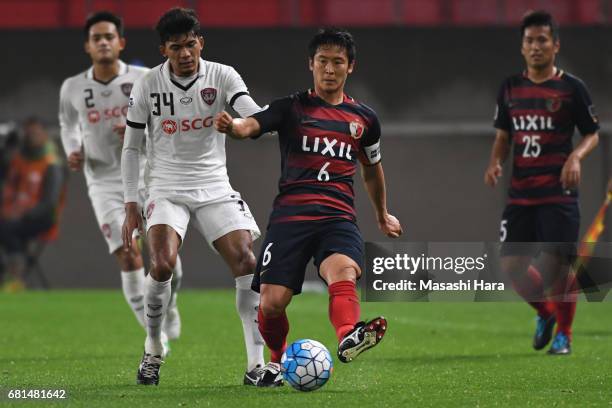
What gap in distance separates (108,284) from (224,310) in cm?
474

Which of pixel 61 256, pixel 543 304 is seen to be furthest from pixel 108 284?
pixel 543 304

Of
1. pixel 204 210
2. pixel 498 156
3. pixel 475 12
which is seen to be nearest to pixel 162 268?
pixel 204 210

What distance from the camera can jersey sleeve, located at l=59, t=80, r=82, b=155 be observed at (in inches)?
353

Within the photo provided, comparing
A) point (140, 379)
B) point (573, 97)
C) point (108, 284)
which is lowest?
point (108, 284)

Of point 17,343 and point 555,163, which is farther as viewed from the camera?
point 17,343

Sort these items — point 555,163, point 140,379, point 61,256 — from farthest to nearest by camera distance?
point 61,256 < point 555,163 < point 140,379

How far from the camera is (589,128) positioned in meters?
8.67

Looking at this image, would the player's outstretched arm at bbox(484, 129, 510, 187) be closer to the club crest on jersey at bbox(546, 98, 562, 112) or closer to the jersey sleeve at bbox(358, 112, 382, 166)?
the club crest on jersey at bbox(546, 98, 562, 112)

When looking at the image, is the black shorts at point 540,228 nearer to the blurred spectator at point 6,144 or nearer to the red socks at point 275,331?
the red socks at point 275,331

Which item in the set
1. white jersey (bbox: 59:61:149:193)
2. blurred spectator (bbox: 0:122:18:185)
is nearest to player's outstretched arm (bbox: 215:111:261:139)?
white jersey (bbox: 59:61:149:193)

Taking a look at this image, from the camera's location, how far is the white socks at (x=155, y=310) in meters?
6.61

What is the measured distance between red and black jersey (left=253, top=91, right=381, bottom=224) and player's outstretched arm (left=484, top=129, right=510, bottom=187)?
242 centimetres

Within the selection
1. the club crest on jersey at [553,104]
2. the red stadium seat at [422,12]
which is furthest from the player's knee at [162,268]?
the red stadium seat at [422,12]

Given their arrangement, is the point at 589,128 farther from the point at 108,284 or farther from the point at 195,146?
the point at 108,284
